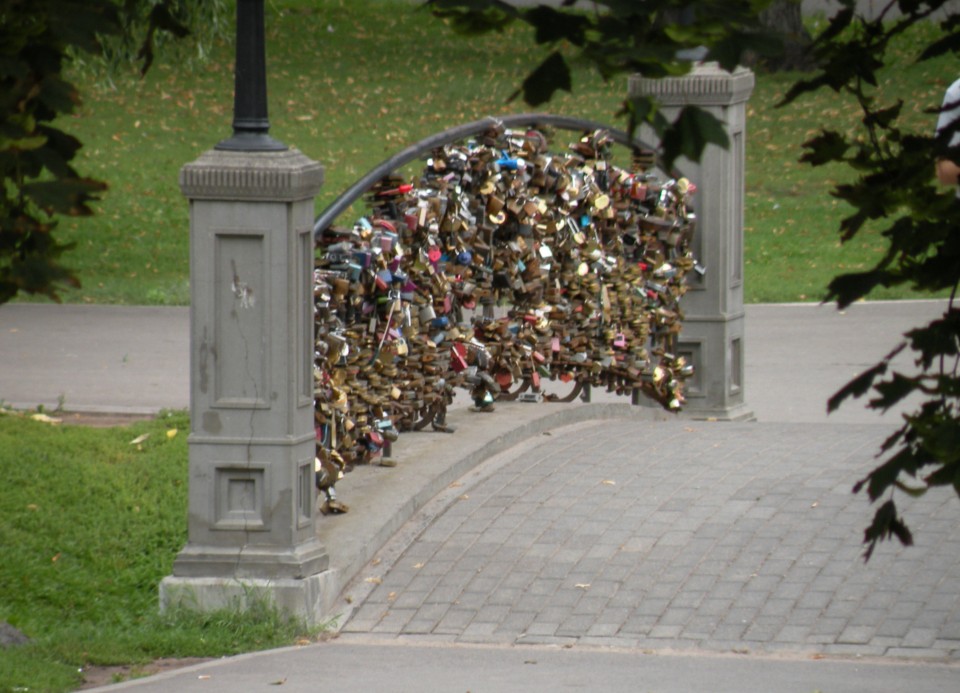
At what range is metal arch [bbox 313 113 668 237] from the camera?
22.6ft

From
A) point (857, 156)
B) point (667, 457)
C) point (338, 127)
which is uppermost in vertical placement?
point (338, 127)

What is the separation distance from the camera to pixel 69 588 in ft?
22.1

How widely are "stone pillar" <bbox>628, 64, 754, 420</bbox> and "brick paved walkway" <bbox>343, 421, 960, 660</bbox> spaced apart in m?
2.13

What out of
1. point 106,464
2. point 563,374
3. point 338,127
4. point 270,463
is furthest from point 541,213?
point 338,127

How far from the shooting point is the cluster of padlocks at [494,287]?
7043 millimetres

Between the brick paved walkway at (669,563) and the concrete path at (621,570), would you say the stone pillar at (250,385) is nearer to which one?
the concrete path at (621,570)

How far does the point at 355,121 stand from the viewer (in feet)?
83.5

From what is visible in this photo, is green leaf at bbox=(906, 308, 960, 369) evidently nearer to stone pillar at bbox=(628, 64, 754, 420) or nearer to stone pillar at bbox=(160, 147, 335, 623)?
stone pillar at bbox=(160, 147, 335, 623)

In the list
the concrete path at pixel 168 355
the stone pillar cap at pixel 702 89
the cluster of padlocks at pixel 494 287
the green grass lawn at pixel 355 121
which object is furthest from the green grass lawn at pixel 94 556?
the green grass lawn at pixel 355 121

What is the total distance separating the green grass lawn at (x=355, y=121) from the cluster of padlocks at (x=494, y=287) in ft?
19.6

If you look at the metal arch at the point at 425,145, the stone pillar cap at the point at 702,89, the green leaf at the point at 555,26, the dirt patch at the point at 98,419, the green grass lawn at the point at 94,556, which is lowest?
the green grass lawn at the point at 94,556

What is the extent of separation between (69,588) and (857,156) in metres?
4.22

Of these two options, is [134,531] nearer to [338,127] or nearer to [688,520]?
[688,520]

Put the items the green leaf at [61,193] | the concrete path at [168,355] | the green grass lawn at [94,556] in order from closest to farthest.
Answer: the green leaf at [61,193]
the green grass lawn at [94,556]
the concrete path at [168,355]
